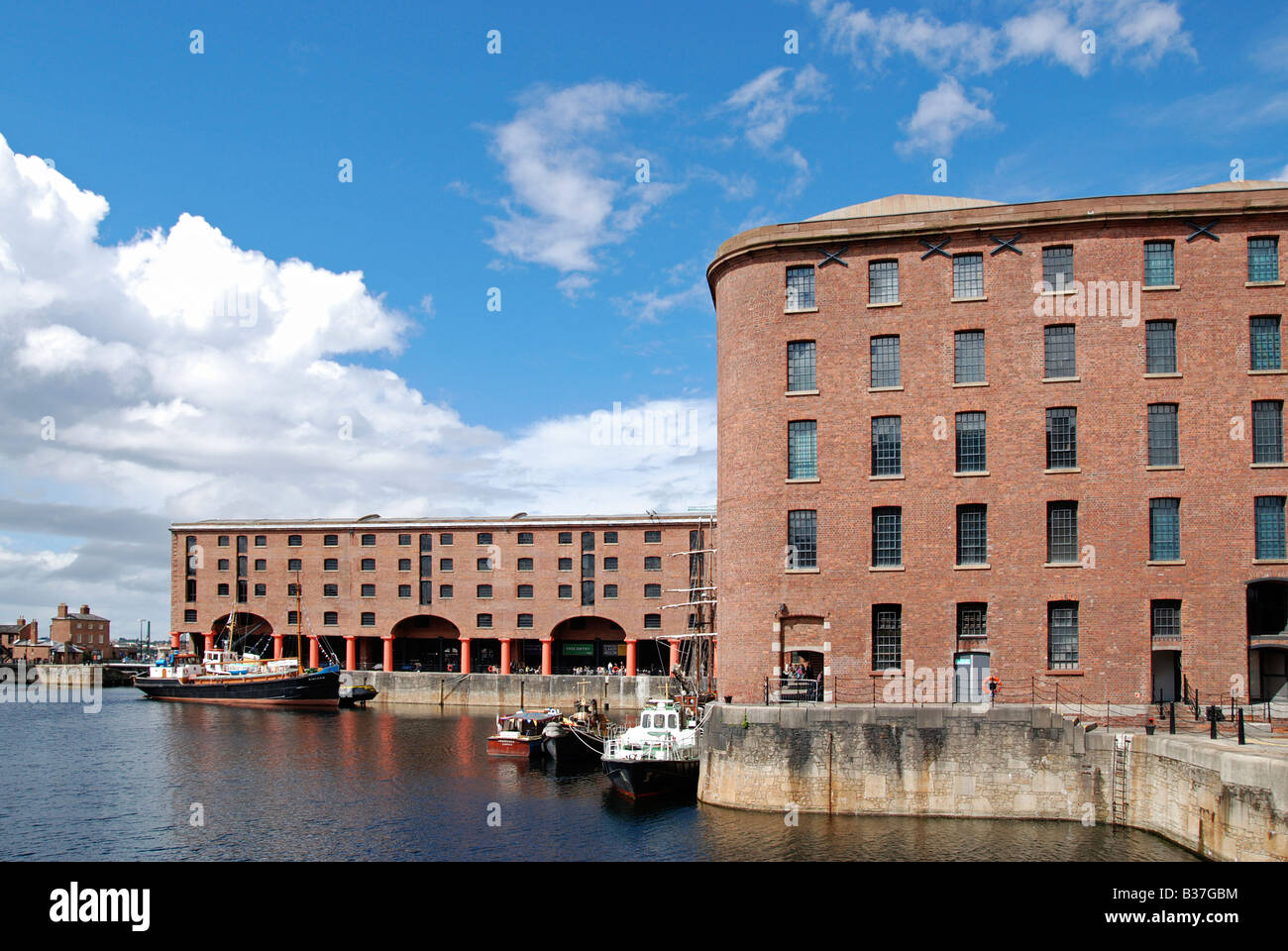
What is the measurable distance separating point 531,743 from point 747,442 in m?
23.4

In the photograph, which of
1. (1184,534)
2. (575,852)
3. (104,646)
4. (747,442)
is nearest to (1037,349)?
(1184,534)

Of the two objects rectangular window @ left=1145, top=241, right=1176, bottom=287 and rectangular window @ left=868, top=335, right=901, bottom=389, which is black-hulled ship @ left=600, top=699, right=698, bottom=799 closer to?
rectangular window @ left=868, top=335, right=901, bottom=389

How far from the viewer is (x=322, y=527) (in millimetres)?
91875

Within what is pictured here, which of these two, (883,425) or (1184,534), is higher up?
(883,425)

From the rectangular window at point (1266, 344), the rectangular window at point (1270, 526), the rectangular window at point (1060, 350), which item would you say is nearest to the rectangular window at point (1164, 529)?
the rectangular window at point (1270, 526)

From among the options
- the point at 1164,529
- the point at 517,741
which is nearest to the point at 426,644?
the point at 517,741

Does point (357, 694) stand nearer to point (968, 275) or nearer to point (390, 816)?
point (390, 816)

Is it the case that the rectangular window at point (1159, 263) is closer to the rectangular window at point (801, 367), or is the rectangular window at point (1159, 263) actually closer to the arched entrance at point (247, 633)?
the rectangular window at point (801, 367)

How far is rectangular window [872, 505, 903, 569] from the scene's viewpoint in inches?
1448

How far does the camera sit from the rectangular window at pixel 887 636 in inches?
1423

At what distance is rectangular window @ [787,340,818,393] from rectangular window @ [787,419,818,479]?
137 cm

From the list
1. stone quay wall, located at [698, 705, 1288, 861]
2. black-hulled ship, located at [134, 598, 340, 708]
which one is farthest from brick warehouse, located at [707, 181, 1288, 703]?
black-hulled ship, located at [134, 598, 340, 708]
